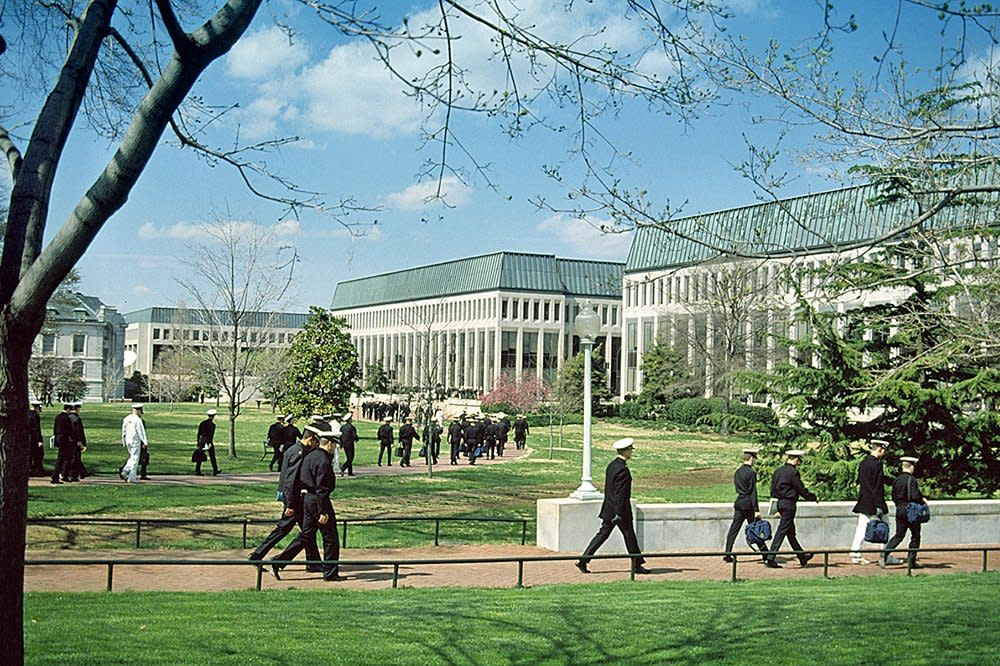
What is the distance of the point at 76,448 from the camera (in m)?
23.6

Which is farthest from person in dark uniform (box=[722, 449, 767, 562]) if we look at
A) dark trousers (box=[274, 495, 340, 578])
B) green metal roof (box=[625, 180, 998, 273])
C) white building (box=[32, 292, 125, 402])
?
white building (box=[32, 292, 125, 402])

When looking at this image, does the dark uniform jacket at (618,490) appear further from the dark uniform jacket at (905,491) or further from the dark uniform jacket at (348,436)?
the dark uniform jacket at (348,436)

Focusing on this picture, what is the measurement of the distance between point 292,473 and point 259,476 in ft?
51.9

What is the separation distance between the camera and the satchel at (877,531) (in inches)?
607

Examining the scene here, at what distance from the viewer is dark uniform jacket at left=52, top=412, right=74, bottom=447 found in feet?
74.1

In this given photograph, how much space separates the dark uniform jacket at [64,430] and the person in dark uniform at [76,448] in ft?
0.36

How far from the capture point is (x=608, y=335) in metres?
103

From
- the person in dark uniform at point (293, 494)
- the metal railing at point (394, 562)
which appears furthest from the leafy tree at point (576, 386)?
the person in dark uniform at point (293, 494)

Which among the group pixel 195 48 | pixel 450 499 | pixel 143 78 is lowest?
pixel 450 499

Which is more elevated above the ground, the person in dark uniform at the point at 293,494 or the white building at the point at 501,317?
the white building at the point at 501,317

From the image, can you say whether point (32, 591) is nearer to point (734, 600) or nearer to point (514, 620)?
point (514, 620)

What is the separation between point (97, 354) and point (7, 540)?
112m

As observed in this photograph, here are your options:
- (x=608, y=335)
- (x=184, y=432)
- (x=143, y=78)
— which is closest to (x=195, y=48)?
(x=143, y=78)

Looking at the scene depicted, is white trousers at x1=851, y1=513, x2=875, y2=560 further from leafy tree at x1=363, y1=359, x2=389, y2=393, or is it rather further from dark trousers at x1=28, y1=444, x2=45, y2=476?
leafy tree at x1=363, y1=359, x2=389, y2=393
